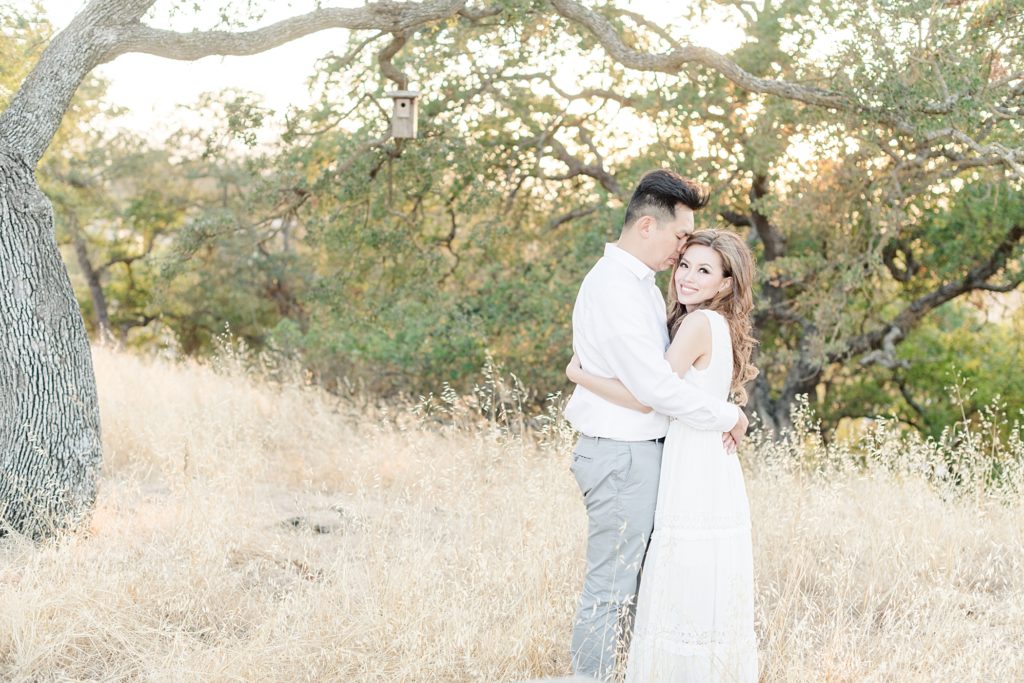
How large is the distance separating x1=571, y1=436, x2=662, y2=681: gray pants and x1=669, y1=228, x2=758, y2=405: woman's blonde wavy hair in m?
0.51

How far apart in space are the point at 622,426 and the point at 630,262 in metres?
0.60

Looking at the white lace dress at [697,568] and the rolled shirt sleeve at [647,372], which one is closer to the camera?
the rolled shirt sleeve at [647,372]

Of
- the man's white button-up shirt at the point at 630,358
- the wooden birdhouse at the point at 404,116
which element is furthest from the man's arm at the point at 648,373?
the wooden birdhouse at the point at 404,116

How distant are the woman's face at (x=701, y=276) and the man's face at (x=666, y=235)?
8 centimetres

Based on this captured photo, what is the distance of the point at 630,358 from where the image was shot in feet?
11.4

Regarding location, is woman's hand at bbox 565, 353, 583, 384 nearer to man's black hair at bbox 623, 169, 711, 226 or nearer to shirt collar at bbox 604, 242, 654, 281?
shirt collar at bbox 604, 242, 654, 281

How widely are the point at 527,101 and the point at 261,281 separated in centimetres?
1292

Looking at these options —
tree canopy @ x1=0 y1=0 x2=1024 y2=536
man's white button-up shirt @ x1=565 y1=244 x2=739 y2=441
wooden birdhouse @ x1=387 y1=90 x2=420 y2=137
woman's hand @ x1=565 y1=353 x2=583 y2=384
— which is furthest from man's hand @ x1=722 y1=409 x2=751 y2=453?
wooden birdhouse @ x1=387 y1=90 x2=420 y2=137

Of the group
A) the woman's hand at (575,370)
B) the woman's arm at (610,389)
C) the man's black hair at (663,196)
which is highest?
the man's black hair at (663,196)

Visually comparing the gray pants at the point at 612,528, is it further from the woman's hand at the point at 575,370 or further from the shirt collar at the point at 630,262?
the shirt collar at the point at 630,262

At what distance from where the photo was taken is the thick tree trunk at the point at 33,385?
5.71m

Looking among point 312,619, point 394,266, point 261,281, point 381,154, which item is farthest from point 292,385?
point 261,281

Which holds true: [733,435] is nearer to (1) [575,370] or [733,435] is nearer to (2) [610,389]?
(2) [610,389]

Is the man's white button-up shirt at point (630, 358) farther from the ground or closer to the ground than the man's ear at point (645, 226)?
closer to the ground
